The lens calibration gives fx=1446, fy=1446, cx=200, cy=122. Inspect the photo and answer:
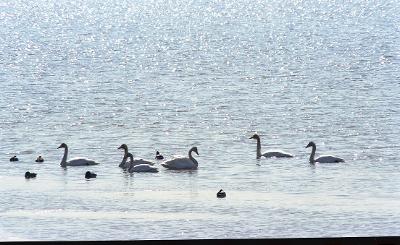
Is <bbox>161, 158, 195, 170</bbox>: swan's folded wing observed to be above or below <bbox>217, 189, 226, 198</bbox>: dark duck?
above

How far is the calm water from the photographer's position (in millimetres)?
29031

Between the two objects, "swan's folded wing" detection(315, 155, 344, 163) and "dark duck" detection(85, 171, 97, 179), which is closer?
"dark duck" detection(85, 171, 97, 179)

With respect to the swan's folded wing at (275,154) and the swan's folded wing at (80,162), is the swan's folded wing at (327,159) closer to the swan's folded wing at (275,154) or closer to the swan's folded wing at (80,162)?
the swan's folded wing at (275,154)

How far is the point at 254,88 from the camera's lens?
6969 cm

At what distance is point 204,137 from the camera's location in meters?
46.8

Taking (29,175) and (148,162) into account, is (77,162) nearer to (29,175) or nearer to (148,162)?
(148,162)

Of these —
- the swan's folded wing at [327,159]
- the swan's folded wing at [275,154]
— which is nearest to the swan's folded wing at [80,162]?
the swan's folded wing at [275,154]

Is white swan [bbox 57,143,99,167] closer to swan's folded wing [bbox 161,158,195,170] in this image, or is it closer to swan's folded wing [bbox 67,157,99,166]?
swan's folded wing [bbox 67,157,99,166]

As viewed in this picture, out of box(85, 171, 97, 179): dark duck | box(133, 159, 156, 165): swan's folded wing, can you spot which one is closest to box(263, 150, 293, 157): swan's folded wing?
box(133, 159, 156, 165): swan's folded wing

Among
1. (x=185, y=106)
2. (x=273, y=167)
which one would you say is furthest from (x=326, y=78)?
(x=273, y=167)

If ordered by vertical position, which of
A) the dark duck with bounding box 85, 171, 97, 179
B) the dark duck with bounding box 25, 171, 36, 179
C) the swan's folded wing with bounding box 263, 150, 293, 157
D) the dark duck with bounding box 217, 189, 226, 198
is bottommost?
the dark duck with bounding box 217, 189, 226, 198

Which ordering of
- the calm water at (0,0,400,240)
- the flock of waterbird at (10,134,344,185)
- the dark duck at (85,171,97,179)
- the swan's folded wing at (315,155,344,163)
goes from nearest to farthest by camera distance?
the calm water at (0,0,400,240), the dark duck at (85,171,97,179), the flock of waterbird at (10,134,344,185), the swan's folded wing at (315,155,344,163)

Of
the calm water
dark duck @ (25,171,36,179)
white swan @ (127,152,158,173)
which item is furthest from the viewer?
white swan @ (127,152,158,173)

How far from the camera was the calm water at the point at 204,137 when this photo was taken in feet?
95.2
